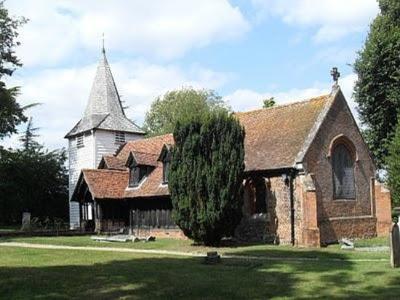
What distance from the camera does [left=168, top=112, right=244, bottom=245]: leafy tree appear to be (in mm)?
26125

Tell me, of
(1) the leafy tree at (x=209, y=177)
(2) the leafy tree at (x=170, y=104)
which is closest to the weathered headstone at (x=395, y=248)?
(1) the leafy tree at (x=209, y=177)

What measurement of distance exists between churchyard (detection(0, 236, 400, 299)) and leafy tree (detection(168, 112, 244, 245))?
3918 mm

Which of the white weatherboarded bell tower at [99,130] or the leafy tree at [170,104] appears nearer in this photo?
the white weatherboarded bell tower at [99,130]

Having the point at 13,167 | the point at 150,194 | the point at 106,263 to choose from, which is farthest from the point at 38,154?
the point at 106,263

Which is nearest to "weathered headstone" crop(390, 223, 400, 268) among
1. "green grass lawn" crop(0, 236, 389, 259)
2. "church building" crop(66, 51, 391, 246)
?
"green grass lawn" crop(0, 236, 389, 259)

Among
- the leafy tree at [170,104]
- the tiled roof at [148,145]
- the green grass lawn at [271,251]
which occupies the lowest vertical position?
the green grass lawn at [271,251]

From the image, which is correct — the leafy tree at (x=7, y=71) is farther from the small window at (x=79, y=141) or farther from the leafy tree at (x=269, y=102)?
the leafy tree at (x=269, y=102)

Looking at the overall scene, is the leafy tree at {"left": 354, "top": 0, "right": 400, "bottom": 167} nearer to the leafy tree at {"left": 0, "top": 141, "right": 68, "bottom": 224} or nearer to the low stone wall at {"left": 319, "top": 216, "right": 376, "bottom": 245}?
the low stone wall at {"left": 319, "top": 216, "right": 376, "bottom": 245}

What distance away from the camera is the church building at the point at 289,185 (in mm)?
28516

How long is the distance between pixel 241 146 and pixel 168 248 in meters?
5.65

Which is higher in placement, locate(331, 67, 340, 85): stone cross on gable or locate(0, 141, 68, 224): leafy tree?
locate(331, 67, 340, 85): stone cross on gable

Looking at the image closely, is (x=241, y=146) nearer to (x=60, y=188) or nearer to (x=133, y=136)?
(x=133, y=136)

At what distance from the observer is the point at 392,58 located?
39.3 metres

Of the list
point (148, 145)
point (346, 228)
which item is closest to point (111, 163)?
point (148, 145)
